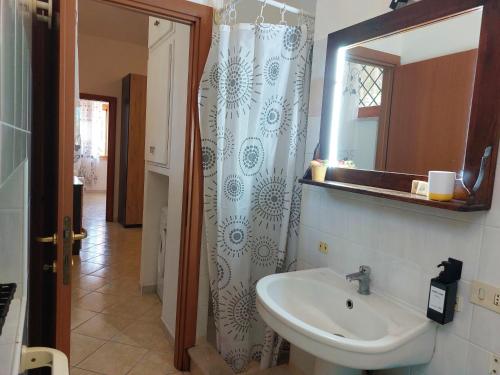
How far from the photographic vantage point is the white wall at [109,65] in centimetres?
573

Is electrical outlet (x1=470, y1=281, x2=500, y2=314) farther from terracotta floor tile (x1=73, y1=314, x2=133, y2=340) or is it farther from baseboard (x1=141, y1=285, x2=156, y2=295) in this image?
baseboard (x1=141, y1=285, x2=156, y2=295)

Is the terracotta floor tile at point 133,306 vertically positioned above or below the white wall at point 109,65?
below

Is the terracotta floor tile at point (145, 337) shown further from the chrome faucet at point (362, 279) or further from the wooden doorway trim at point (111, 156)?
Result: the wooden doorway trim at point (111, 156)

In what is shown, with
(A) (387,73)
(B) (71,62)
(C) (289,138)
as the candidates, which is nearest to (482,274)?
(A) (387,73)

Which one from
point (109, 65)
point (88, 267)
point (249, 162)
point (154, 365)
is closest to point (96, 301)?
point (88, 267)

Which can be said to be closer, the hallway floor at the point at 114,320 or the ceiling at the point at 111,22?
the hallway floor at the point at 114,320

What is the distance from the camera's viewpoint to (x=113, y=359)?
2.26 meters

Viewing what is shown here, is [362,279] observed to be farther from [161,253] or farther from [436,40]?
[161,253]

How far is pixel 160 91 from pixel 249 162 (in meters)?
1.24

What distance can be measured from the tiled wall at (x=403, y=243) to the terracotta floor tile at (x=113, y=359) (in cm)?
130

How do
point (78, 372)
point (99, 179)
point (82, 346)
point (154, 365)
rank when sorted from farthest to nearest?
point (99, 179) → point (82, 346) → point (154, 365) → point (78, 372)

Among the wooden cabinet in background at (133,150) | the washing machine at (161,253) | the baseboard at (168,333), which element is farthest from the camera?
the wooden cabinet in background at (133,150)

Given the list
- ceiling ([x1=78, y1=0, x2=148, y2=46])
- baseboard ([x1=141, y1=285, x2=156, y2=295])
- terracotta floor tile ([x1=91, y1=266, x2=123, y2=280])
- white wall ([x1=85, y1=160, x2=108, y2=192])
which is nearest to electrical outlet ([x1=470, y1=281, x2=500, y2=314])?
baseboard ([x1=141, y1=285, x2=156, y2=295])

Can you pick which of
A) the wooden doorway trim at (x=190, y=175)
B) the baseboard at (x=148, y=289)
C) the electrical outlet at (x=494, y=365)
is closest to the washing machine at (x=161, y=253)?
the baseboard at (x=148, y=289)
